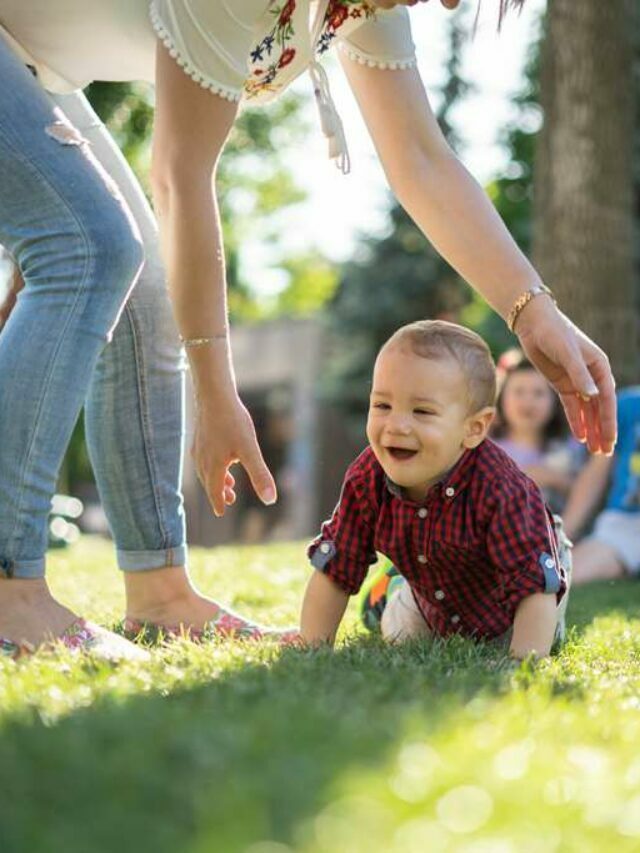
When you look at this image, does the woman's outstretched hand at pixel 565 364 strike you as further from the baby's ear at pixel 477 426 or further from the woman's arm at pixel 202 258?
the woman's arm at pixel 202 258

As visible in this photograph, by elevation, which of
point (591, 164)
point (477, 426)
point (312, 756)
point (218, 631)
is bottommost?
point (218, 631)

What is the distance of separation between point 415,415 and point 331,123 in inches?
28.3

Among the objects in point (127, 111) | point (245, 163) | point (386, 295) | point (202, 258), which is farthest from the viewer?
point (245, 163)

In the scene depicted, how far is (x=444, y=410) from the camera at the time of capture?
3.09 metres

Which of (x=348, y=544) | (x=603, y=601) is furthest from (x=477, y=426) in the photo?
(x=603, y=601)

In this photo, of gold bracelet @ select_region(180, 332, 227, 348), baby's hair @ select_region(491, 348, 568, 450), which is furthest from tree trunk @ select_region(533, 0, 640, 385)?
gold bracelet @ select_region(180, 332, 227, 348)

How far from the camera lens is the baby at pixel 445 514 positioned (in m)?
3.02

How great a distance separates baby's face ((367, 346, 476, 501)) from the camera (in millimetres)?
3076

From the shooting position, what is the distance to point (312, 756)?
1561 millimetres

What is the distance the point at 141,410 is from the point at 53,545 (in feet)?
24.9

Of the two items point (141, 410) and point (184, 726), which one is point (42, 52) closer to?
point (141, 410)

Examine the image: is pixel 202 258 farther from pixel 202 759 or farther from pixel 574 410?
pixel 202 759

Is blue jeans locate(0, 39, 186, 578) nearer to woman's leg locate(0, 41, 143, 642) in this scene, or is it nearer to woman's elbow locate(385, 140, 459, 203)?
woman's leg locate(0, 41, 143, 642)

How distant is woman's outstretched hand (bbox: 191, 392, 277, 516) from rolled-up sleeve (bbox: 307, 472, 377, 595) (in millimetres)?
503
